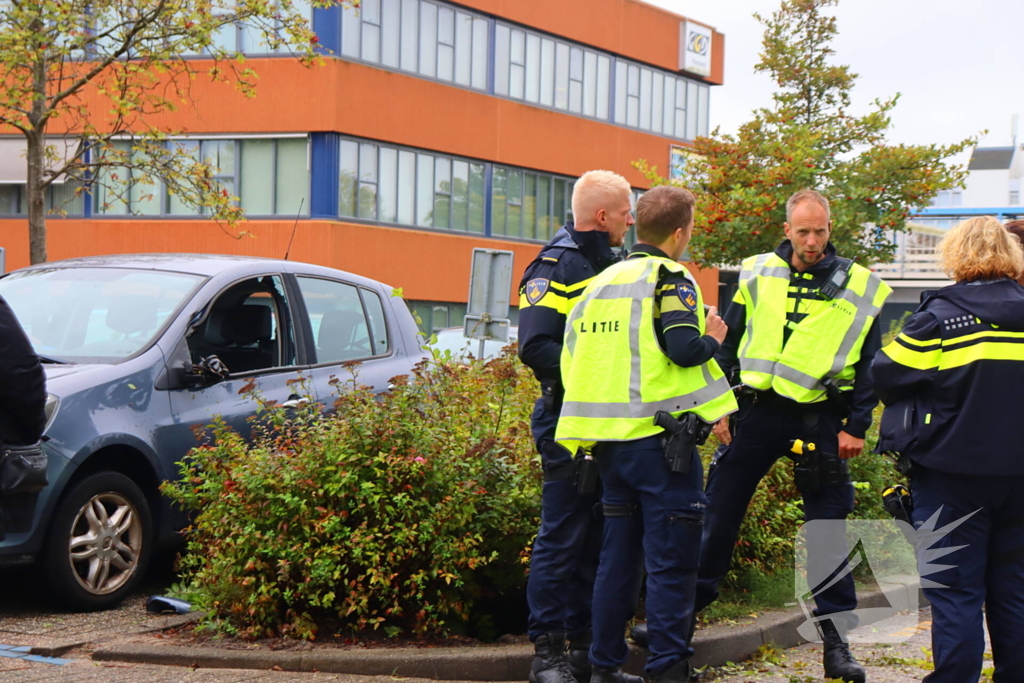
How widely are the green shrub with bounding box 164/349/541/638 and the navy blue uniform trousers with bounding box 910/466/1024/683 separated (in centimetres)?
199

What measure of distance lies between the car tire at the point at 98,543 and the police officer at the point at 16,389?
200cm

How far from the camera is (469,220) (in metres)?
37.3

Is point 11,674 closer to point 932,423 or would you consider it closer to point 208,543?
point 208,543

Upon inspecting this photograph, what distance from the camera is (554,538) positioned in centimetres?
515

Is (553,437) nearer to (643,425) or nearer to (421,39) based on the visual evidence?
(643,425)

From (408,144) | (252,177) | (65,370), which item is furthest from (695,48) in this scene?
(65,370)

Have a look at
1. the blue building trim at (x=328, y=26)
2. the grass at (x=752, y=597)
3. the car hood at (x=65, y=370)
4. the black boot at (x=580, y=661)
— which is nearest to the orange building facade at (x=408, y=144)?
the blue building trim at (x=328, y=26)

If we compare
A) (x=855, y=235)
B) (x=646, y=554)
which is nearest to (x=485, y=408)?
(x=646, y=554)

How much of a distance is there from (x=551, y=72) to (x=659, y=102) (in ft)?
21.0

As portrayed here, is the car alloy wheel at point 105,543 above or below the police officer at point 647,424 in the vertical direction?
below

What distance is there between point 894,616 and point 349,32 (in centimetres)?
2784

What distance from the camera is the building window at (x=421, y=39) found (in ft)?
108

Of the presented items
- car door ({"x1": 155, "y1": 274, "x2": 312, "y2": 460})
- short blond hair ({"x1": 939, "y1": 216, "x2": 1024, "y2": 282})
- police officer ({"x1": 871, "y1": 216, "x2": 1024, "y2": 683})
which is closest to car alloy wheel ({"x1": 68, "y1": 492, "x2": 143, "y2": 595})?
car door ({"x1": 155, "y1": 274, "x2": 312, "y2": 460})

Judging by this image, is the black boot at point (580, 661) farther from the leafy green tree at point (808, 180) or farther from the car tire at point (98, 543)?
the leafy green tree at point (808, 180)
